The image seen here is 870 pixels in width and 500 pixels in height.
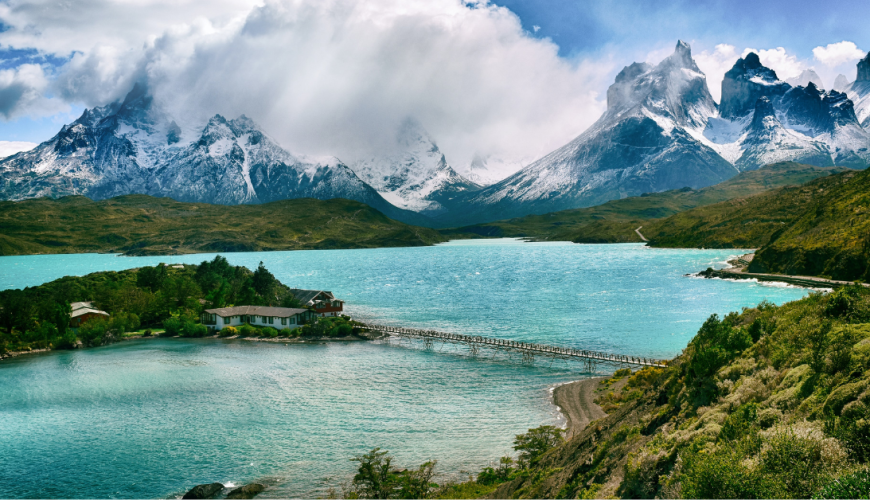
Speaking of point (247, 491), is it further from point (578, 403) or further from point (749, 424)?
point (578, 403)

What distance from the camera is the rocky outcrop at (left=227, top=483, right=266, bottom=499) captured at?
38.0m

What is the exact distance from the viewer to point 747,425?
2091 centimetres


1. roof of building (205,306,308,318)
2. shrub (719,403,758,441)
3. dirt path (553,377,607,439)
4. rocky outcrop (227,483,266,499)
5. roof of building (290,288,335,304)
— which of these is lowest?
rocky outcrop (227,483,266,499)

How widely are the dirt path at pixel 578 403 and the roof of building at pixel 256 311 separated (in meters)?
62.4

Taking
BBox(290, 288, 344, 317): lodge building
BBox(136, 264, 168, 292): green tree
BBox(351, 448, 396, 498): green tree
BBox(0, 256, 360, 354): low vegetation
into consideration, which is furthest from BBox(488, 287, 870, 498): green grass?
BBox(136, 264, 168, 292): green tree

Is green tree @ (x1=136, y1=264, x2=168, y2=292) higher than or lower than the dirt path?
higher

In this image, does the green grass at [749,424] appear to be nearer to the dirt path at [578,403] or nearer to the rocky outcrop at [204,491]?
the dirt path at [578,403]

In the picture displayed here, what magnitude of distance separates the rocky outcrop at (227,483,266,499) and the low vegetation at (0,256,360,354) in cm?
6154

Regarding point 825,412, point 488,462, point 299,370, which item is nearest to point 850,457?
point 825,412

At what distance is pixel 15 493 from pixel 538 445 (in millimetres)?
40621

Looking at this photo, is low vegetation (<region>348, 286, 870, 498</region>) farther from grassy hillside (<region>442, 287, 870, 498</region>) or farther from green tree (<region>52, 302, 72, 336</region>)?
green tree (<region>52, 302, 72, 336</region>)

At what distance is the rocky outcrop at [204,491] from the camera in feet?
125

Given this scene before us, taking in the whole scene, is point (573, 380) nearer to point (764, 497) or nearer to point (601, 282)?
point (764, 497)

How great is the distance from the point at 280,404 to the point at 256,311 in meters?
53.3
